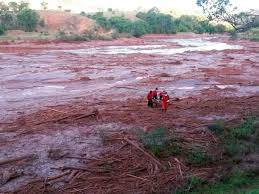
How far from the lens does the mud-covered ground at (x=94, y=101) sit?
11.9 meters

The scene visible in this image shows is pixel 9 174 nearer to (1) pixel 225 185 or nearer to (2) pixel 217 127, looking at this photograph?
(1) pixel 225 185

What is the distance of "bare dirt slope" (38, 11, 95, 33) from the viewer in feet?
207

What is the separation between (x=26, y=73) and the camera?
26.3 metres

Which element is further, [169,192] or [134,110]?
[134,110]

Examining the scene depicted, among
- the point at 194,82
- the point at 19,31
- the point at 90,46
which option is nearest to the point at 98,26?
the point at 19,31

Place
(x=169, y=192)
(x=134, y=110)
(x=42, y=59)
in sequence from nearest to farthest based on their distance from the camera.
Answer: (x=169, y=192)
(x=134, y=110)
(x=42, y=59)

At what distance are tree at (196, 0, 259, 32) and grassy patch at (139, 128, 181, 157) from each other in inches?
172

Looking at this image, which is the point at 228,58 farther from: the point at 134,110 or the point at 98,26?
the point at 98,26

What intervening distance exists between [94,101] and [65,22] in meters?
49.1

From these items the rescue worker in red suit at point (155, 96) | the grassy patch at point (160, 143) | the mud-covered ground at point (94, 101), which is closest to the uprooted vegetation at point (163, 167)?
the grassy patch at point (160, 143)

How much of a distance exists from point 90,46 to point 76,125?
108ft

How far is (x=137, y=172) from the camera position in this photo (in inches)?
416

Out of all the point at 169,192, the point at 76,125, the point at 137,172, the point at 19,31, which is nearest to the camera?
the point at 169,192

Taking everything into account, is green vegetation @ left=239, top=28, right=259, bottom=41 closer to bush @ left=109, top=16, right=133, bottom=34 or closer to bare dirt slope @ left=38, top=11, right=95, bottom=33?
bush @ left=109, top=16, right=133, bottom=34
